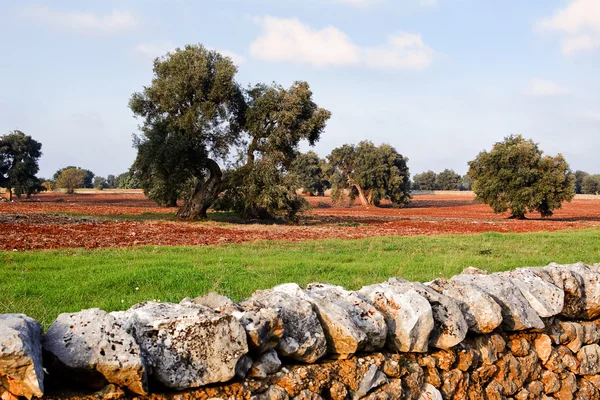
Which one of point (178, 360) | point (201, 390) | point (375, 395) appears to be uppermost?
point (178, 360)

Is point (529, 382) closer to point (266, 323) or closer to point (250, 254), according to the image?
point (266, 323)

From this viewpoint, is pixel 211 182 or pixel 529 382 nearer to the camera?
pixel 529 382

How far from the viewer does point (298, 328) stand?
3.63 meters

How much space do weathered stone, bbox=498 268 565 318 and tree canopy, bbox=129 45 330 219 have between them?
25420mm

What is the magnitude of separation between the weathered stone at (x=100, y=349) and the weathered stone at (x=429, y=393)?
7.96ft

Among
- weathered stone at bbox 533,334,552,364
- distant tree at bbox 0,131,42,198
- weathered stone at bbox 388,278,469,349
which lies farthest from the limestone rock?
distant tree at bbox 0,131,42,198

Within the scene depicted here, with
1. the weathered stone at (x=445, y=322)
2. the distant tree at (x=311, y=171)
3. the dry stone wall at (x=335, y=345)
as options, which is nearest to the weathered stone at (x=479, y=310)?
the dry stone wall at (x=335, y=345)

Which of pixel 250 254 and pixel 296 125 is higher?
pixel 296 125

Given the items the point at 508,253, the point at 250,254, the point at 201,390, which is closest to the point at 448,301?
the point at 201,390

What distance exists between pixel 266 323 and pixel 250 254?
10248 millimetres

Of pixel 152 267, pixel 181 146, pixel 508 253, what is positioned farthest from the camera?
pixel 181 146

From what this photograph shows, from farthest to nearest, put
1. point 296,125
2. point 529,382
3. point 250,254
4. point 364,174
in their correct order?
point 364,174 → point 296,125 → point 250,254 → point 529,382

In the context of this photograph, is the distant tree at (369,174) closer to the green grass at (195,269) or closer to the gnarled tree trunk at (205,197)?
the gnarled tree trunk at (205,197)

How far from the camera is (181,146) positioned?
30328 mm
